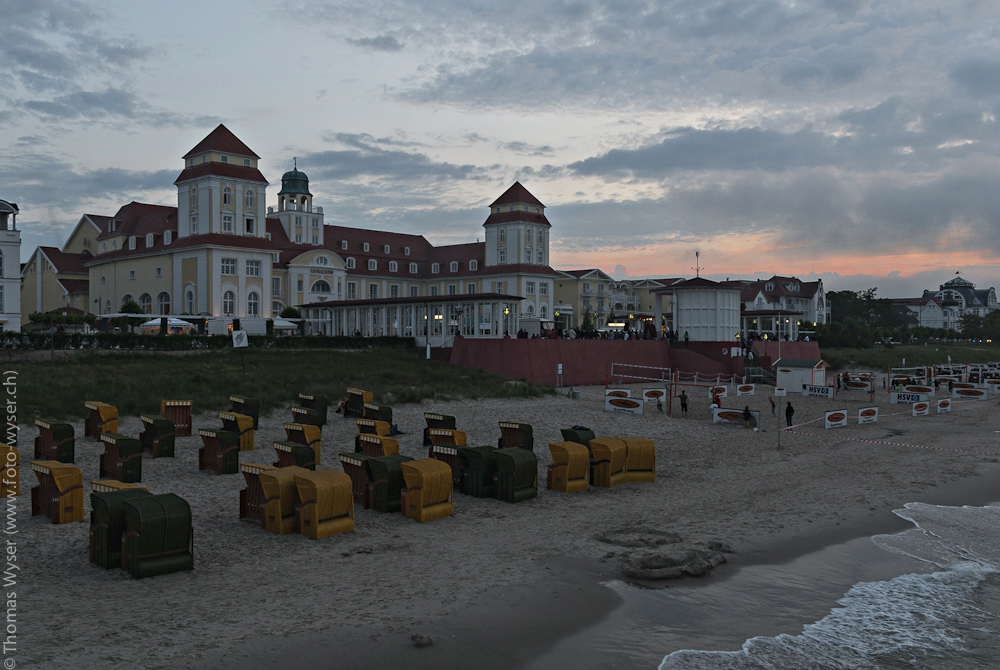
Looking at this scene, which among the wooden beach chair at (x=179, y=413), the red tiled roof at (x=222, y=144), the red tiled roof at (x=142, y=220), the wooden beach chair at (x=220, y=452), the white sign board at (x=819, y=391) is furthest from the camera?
the red tiled roof at (x=142, y=220)

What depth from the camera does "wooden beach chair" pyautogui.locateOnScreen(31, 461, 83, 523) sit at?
Result: 43.7 feet

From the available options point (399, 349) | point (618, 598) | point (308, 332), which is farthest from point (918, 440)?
point (308, 332)

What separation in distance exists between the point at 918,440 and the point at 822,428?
148 inches

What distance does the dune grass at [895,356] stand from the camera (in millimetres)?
76500

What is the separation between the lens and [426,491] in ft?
48.3

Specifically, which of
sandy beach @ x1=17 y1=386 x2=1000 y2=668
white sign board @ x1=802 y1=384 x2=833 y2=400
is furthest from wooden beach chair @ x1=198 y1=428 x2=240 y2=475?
white sign board @ x1=802 y1=384 x2=833 y2=400

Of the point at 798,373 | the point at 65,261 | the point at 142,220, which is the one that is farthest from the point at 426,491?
the point at 65,261

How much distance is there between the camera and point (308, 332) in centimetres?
6519

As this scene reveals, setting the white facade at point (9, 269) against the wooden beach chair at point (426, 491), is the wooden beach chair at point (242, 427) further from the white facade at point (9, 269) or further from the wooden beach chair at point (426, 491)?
the white facade at point (9, 269)

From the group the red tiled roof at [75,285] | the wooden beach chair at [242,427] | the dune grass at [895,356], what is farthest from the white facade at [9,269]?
the dune grass at [895,356]

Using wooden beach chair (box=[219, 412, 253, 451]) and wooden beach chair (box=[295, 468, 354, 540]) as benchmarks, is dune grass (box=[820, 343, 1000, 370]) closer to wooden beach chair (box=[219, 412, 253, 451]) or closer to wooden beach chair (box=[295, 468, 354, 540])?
wooden beach chair (box=[219, 412, 253, 451])

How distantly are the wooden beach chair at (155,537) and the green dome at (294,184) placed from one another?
73987 mm

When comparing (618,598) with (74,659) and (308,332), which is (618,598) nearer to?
(74,659)

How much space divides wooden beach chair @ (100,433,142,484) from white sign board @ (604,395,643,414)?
69.1 ft
